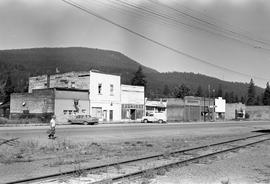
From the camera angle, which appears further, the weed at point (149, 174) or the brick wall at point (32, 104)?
the brick wall at point (32, 104)

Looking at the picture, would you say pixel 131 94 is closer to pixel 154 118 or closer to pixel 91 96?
pixel 154 118

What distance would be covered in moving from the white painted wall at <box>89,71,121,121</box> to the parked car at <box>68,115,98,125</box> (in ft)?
28.8

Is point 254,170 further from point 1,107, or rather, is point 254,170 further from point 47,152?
point 1,107

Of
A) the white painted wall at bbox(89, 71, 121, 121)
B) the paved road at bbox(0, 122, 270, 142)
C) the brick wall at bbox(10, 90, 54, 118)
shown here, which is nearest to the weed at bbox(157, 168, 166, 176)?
the paved road at bbox(0, 122, 270, 142)

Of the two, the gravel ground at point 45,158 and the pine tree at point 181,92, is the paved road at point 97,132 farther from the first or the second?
the pine tree at point 181,92

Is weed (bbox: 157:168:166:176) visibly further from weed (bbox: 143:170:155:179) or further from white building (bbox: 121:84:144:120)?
white building (bbox: 121:84:144:120)

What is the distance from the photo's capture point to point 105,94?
68.9 m

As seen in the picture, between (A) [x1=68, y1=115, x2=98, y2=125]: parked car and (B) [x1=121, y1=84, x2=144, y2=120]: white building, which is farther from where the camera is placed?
(B) [x1=121, y1=84, x2=144, y2=120]: white building

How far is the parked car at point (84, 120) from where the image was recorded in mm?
56750

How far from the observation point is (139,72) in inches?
5541

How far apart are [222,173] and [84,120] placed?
146ft

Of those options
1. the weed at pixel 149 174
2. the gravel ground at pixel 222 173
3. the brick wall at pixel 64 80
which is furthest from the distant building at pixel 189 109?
the weed at pixel 149 174

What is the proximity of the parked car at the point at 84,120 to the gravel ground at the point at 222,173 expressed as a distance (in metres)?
40.3

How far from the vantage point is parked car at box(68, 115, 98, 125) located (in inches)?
2234
